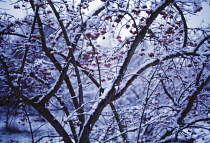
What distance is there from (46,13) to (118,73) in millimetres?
2015

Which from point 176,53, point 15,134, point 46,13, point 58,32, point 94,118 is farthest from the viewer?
point 15,134

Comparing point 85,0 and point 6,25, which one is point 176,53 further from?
point 6,25

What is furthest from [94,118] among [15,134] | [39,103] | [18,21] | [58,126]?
[15,134]

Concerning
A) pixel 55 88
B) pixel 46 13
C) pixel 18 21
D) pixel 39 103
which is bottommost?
pixel 39 103

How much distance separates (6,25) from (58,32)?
51.4 inches

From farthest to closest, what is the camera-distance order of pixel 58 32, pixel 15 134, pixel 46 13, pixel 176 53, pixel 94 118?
pixel 15 134
pixel 58 32
pixel 46 13
pixel 176 53
pixel 94 118

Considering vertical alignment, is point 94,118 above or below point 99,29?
below

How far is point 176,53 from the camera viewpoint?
317cm

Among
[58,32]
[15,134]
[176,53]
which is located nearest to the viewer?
[176,53]

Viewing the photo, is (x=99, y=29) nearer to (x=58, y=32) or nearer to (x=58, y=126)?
(x=58, y=32)

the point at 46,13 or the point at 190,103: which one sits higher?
the point at 46,13

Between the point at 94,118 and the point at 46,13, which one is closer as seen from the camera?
the point at 94,118

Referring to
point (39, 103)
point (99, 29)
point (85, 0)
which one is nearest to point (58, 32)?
point (85, 0)

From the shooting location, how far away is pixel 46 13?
3473mm
